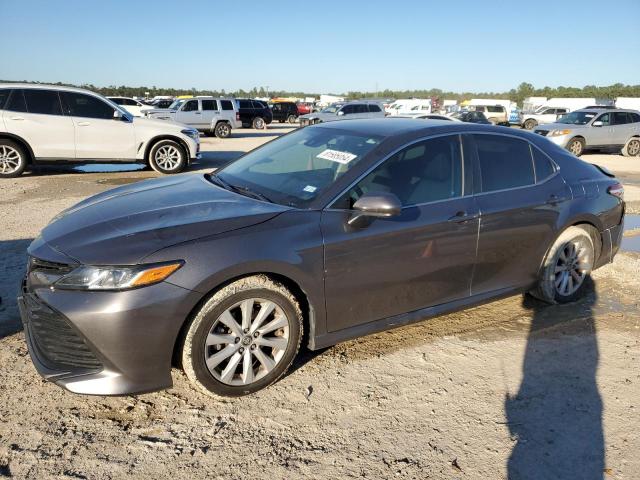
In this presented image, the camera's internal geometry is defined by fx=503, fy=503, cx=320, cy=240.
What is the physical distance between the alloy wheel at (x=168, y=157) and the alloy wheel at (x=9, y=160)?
8.74 ft

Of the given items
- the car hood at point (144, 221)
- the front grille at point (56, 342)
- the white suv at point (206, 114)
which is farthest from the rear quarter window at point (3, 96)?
the white suv at point (206, 114)

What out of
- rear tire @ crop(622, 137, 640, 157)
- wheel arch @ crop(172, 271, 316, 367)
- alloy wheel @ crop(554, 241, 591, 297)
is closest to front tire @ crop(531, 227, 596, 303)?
alloy wheel @ crop(554, 241, 591, 297)

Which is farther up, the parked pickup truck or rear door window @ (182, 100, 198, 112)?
rear door window @ (182, 100, 198, 112)

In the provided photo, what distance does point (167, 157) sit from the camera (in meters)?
11.3

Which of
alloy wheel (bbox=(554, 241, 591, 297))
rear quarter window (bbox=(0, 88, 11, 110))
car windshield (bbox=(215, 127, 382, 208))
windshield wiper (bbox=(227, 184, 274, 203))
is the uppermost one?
rear quarter window (bbox=(0, 88, 11, 110))

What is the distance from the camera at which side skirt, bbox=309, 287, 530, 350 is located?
316 cm

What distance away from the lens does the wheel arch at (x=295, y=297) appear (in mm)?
2713

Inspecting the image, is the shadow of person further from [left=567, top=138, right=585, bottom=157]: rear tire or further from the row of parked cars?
[left=567, top=138, right=585, bottom=157]: rear tire

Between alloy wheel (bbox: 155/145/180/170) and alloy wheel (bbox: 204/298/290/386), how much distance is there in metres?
9.10

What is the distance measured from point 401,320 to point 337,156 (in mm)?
1214

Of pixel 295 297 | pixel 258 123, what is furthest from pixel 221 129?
pixel 295 297

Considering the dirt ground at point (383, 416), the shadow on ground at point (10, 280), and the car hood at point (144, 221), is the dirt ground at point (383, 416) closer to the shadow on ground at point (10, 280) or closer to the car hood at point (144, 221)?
the shadow on ground at point (10, 280)

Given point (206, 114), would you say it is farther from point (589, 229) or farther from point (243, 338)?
point (243, 338)

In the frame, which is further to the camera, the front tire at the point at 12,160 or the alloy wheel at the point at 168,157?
the alloy wheel at the point at 168,157
